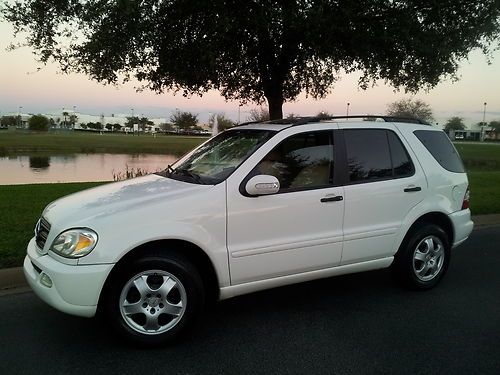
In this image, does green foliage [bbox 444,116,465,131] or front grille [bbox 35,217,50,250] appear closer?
front grille [bbox 35,217,50,250]

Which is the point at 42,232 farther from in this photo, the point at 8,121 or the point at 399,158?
the point at 8,121

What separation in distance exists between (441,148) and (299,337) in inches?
111

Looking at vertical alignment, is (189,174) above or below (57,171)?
above

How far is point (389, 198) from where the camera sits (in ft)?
15.3

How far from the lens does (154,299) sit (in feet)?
11.8

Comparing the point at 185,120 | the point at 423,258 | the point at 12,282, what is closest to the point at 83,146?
the point at 12,282

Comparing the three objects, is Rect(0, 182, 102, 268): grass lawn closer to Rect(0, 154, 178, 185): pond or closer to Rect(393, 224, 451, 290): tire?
Rect(393, 224, 451, 290): tire

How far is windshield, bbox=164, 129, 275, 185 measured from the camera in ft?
13.5

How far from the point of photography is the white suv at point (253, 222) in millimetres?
3482

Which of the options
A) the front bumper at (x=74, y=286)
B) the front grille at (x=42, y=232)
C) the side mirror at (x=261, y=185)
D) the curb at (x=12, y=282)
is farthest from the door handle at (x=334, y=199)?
the curb at (x=12, y=282)

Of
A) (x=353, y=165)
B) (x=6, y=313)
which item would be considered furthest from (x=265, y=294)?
(x=6, y=313)

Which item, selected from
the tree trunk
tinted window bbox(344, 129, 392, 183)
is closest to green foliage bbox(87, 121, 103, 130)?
the tree trunk

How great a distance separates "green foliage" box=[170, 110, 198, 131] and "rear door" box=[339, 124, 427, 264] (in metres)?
106

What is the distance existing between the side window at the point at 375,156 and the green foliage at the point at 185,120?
106 meters
